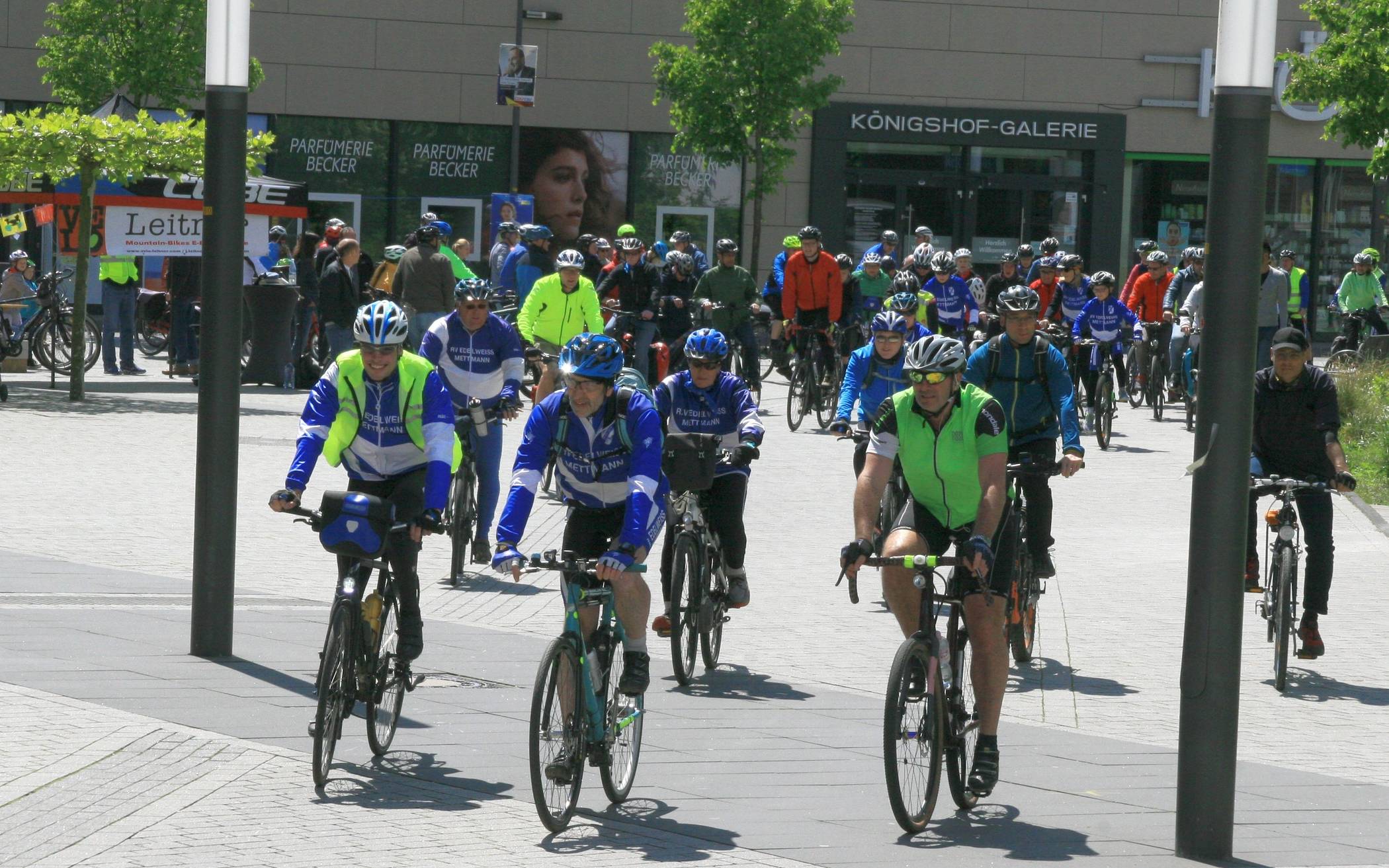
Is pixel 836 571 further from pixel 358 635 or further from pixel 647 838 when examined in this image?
pixel 647 838

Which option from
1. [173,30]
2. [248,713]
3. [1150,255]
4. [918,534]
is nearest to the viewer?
[918,534]

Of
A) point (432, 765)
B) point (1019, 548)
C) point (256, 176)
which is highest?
point (256, 176)

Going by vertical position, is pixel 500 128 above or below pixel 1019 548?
above

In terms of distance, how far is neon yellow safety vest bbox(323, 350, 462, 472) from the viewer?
7.43m

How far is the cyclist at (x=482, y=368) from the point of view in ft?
38.3

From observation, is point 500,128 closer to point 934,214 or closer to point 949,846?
point 934,214

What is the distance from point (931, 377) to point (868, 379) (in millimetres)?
5160

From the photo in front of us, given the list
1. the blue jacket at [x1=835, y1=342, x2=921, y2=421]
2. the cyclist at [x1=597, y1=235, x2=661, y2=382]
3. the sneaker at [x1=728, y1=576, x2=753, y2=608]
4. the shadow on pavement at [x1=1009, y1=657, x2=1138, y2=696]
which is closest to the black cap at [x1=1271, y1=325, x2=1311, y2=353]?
the shadow on pavement at [x1=1009, y1=657, x2=1138, y2=696]

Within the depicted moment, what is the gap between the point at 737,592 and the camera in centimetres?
941

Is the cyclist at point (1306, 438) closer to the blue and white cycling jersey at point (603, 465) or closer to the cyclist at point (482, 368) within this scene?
the blue and white cycling jersey at point (603, 465)

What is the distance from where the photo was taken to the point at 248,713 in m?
7.73

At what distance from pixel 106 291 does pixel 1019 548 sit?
1640cm

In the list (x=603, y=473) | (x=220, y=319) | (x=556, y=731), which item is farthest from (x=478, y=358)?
(x=556, y=731)

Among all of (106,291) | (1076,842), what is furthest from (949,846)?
(106,291)
